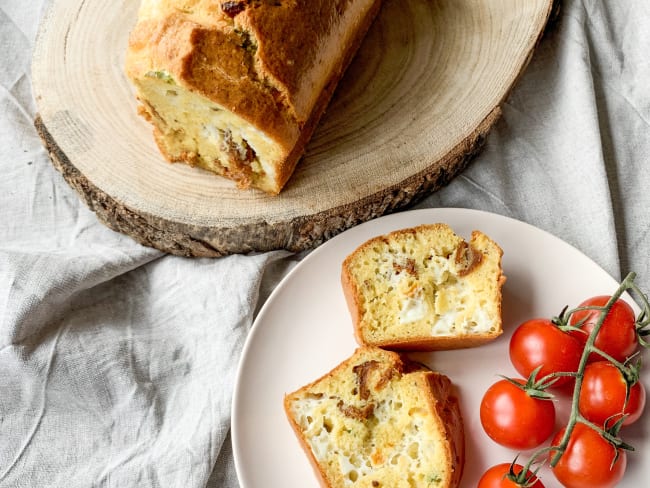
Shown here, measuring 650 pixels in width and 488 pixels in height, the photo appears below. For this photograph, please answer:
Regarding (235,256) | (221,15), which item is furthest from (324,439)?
(221,15)

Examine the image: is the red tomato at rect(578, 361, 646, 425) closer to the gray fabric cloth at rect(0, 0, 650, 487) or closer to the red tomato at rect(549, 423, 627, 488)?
the red tomato at rect(549, 423, 627, 488)

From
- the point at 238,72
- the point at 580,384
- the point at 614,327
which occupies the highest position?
the point at 238,72

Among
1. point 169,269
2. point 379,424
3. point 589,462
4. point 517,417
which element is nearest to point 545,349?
point 517,417

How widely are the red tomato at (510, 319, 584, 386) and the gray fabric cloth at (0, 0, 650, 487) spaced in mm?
593

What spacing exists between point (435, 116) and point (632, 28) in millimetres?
1198

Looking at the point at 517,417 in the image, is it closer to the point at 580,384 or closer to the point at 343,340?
the point at 580,384

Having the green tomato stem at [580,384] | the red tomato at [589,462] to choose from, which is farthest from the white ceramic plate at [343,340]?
the green tomato stem at [580,384]

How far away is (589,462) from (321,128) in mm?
1595

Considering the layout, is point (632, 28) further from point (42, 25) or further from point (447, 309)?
point (42, 25)

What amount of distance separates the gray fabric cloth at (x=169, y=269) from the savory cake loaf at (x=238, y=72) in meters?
0.49

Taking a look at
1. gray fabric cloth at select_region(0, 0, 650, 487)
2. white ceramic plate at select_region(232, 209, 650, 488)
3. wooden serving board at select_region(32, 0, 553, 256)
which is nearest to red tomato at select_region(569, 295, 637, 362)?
white ceramic plate at select_region(232, 209, 650, 488)

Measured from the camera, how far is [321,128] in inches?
124

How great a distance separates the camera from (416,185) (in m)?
3.04

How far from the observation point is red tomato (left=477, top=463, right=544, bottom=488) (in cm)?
248
